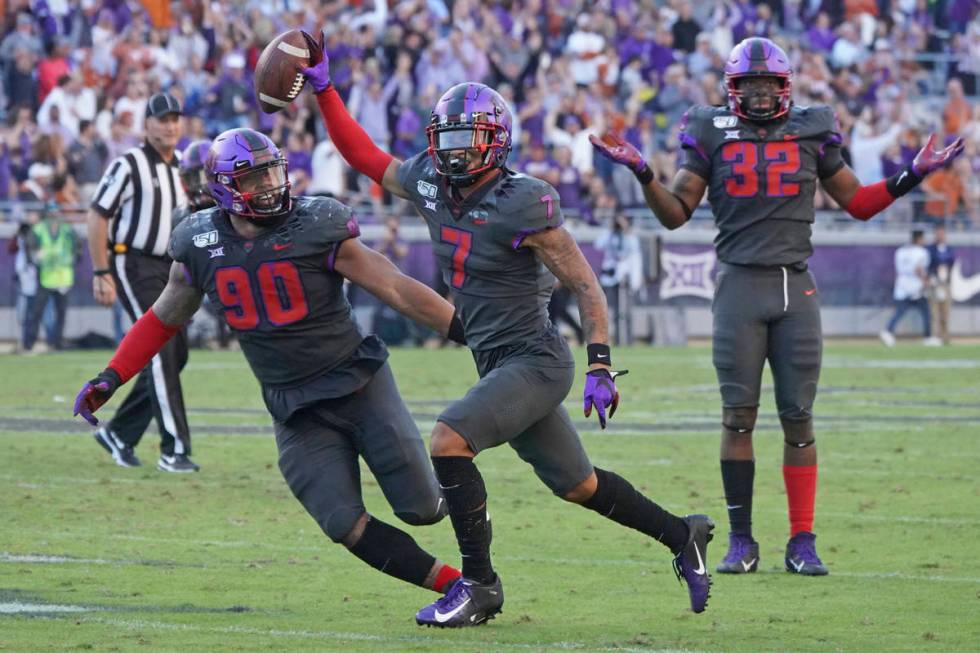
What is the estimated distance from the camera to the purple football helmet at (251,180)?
5.36 metres

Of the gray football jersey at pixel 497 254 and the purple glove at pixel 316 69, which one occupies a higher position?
the purple glove at pixel 316 69

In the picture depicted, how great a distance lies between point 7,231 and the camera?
59.5 ft

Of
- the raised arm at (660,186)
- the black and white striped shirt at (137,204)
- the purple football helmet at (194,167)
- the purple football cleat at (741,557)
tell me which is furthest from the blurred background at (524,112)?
the purple football cleat at (741,557)

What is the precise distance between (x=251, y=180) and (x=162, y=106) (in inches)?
145

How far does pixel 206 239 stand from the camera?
540 cm

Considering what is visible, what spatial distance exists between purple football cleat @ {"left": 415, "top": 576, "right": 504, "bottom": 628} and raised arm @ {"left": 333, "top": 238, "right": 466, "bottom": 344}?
0.74 m

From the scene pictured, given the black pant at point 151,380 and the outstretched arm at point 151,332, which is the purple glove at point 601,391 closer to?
the outstretched arm at point 151,332

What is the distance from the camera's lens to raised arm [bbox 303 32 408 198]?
19.5 ft

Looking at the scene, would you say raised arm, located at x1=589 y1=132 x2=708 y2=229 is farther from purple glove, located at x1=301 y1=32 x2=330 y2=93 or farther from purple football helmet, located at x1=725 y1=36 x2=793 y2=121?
purple glove, located at x1=301 y1=32 x2=330 y2=93

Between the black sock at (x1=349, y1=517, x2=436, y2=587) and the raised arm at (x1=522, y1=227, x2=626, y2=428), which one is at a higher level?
the raised arm at (x1=522, y1=227, x2=626, y2=428)

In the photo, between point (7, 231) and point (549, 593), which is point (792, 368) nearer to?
point (549, 593)

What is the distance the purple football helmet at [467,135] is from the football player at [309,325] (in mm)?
346

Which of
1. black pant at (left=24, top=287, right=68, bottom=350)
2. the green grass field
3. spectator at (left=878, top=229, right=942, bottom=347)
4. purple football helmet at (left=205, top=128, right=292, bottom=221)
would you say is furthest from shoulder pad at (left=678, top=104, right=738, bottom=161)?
spectator at (left=878, top=229, right=942, bottom=347)

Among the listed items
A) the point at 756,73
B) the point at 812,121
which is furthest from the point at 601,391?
the point at 812,121
